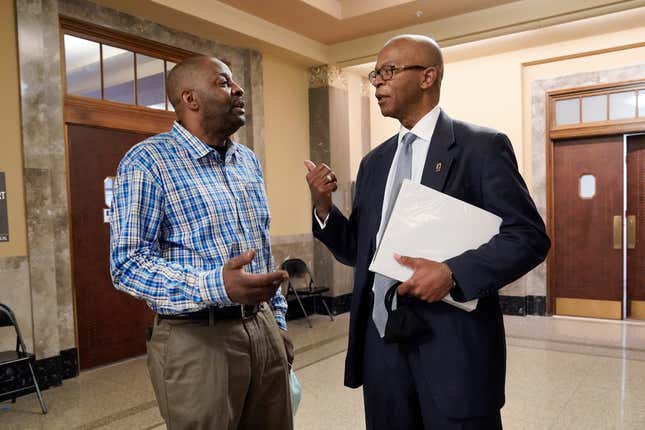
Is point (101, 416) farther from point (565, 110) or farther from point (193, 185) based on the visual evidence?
point (565, 110)

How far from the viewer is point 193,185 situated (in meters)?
1.52

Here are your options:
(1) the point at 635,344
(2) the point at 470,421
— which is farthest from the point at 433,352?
(1) the point at 635,344

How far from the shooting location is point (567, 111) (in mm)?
5762

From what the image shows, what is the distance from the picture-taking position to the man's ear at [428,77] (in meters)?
1.46

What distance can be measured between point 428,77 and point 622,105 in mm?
4983

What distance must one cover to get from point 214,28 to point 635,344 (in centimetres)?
474

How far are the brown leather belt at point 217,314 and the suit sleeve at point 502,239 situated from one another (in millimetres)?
642

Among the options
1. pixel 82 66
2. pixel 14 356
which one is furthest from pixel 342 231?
pixel 82 66

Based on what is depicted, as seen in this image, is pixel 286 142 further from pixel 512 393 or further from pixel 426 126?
pixel 426 126

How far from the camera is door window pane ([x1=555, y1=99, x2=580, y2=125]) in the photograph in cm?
570

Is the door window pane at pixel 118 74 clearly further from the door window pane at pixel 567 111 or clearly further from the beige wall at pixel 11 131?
the door window pane at pixel 567 111

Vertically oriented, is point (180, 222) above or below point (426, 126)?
below

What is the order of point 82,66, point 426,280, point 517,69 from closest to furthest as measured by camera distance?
1. point 426,280
2. point 82,66
3. point 517,69

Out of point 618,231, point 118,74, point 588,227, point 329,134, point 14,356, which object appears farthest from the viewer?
point 329,134
